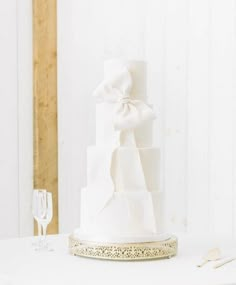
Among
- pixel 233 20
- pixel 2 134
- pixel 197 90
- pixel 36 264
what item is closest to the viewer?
pixel 36 264

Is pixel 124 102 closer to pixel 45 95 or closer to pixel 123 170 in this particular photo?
pixel 123 170

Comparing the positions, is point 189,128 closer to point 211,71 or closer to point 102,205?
point 211,71

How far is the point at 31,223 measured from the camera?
2832 mm

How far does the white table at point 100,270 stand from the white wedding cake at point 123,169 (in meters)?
0.09

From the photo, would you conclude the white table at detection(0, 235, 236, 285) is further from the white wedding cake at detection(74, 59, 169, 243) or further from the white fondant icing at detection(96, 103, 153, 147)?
the white fondant icing at detection(96, 103, 153, 147)

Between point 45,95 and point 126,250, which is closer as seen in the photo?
point 126,250

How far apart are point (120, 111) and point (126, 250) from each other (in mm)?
364

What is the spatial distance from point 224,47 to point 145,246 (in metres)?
1.07

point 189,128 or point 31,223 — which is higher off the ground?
point 189,128

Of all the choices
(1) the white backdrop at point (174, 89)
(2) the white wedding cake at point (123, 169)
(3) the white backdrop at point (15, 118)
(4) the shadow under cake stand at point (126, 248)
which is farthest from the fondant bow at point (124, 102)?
(3) the white backdrop at point (15, 118)

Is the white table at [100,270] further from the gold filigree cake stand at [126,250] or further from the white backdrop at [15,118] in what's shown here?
the white backdrop at [15,118]

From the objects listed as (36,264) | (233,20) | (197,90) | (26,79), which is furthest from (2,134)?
(36,264)

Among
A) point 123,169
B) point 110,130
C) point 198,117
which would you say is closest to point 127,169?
point 123,169

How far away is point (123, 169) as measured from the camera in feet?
5.21
